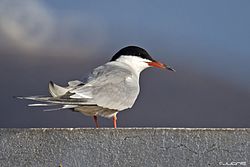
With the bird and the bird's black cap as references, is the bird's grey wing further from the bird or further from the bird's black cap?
the bird's black cap

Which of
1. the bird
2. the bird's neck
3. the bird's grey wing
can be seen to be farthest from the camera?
the bird's neck

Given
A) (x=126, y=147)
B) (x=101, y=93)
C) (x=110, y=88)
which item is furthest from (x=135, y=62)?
(x=126, y=147)

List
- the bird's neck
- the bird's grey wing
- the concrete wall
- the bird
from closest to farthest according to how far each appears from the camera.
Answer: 1. the concrete wall
2. the bird
3. the bird's grey wing
4. the bird's neck

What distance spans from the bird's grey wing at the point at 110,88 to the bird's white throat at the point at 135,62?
1.05 ft

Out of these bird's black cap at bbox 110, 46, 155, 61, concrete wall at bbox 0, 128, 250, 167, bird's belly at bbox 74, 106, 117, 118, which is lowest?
bird's belly at bbox 74, 106, 117, 118

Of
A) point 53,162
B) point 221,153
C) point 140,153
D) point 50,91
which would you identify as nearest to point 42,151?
point 53,162

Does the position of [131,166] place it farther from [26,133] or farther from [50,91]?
[50,91]

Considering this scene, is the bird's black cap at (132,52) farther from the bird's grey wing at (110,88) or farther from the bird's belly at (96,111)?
the bird's belly at (96,111)

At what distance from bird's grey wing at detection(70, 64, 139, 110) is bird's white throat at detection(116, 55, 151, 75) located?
1.05ft

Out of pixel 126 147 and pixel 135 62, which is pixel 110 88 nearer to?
pixel 135 62

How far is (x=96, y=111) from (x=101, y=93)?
0.18 m

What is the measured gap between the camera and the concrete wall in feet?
6.44

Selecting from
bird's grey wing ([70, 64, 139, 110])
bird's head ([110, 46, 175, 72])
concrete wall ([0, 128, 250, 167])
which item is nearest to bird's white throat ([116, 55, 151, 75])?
bird's head ([110, 46, 175, 72])

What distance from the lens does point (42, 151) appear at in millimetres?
1973
